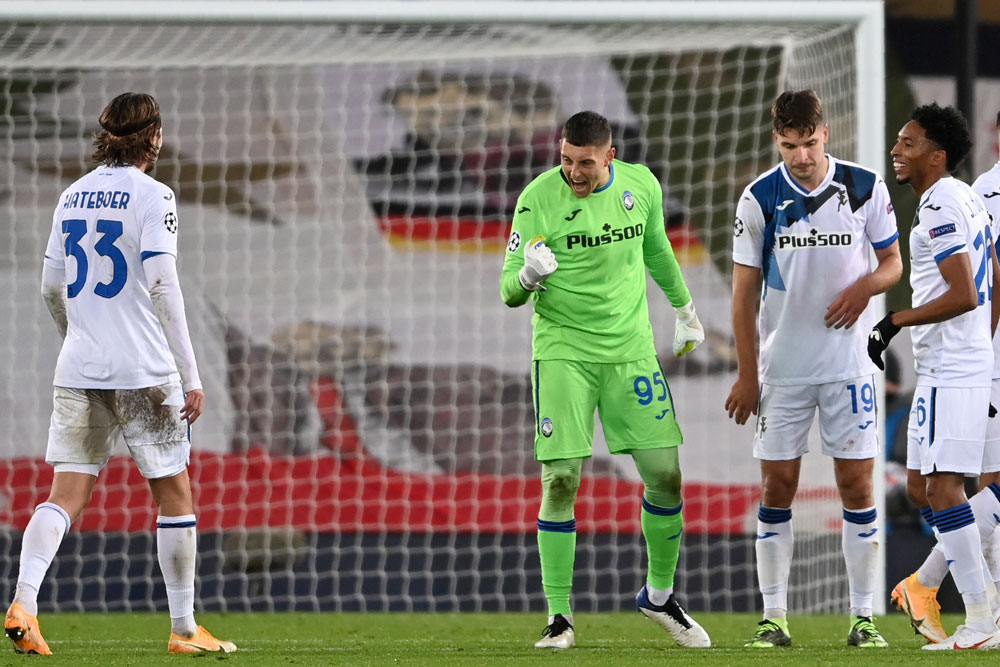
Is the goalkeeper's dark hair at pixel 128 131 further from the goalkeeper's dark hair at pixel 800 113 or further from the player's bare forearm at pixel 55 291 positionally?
the goalkeeper's dark hair at pixel 800 113

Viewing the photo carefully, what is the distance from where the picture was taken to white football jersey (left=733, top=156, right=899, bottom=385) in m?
5.21

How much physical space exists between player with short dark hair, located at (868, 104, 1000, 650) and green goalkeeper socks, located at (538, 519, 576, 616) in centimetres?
124

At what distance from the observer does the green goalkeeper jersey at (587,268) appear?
529 centimetres

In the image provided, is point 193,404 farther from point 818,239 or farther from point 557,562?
point 818,239

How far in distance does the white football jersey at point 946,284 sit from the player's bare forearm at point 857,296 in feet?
0.51

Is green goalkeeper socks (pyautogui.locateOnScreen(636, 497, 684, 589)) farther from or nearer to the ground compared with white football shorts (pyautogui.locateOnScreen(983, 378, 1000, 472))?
nearer to the ground

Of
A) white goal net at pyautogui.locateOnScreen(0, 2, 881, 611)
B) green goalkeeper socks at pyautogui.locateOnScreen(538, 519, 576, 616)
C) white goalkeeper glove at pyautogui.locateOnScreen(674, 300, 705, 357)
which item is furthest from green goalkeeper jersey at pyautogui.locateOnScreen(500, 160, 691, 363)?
white goal net at pyautogui.locateOnScreen(0, 2, 881, 611)

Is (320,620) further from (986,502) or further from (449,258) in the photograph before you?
(449,258)

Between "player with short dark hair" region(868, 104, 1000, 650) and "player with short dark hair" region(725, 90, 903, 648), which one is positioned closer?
"player with short dark hair" region(868, 104, 1000, 650)

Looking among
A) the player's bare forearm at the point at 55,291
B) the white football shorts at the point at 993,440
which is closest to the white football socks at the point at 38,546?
the player's bare forearm at the point at 55,291

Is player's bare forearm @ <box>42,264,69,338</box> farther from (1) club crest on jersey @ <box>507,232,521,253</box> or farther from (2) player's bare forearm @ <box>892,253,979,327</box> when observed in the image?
(2) player's bare forearm @ <box>892,253,979,327</box>

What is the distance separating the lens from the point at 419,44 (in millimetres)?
8352

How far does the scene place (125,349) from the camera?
4.88m

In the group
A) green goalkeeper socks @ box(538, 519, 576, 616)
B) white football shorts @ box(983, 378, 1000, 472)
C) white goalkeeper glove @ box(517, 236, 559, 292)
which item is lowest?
green goalkeeper socks @ box(538, 519, 576, 616)
